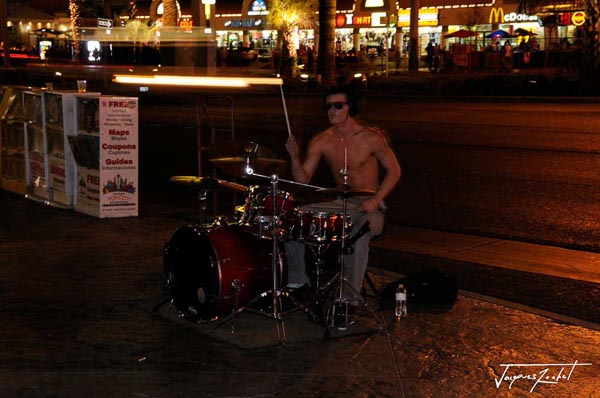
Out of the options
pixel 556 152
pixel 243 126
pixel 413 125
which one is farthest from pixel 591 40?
pixel 556 152

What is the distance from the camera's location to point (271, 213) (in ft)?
20.0

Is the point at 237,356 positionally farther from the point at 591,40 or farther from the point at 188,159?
the point at 591,40

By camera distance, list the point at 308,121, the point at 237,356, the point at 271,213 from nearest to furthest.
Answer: the point at 237,356 → the point at 271,213 → the point at 308,121

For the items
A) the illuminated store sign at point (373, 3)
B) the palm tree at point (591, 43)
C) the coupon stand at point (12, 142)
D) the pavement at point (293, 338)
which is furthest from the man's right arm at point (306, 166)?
the illuminated store sign at point (373, 3)

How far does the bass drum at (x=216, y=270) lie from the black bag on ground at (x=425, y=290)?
968 millimetres

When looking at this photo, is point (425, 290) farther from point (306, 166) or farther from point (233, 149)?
point (233, 149)

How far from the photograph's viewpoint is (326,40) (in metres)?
36.5

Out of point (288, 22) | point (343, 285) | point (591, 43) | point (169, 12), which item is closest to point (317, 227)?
point (343, 285)

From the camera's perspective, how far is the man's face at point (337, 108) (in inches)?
259

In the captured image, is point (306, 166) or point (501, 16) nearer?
point (306, 166)

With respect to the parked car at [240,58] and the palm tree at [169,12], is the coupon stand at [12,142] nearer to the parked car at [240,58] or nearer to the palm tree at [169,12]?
the palm tree at [169,12]

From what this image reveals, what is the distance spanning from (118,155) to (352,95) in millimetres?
4031

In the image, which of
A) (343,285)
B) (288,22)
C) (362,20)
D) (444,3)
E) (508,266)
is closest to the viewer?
(343,285)

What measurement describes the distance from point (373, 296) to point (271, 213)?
1.17 m
